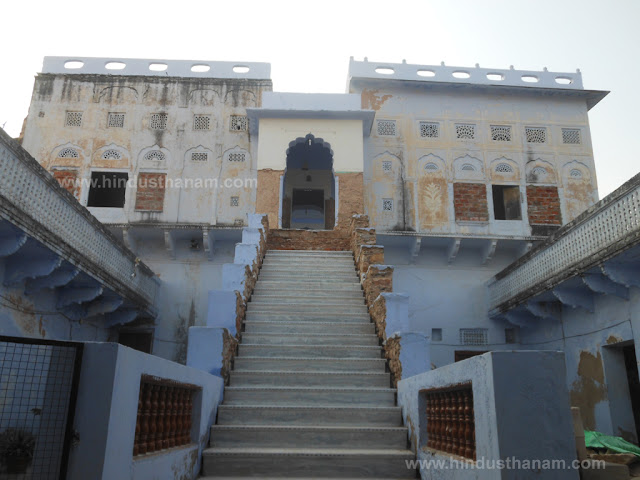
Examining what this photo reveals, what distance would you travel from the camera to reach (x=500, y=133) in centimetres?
1716

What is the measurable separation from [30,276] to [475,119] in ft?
44.0

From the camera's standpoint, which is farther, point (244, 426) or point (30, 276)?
point (30, 276)

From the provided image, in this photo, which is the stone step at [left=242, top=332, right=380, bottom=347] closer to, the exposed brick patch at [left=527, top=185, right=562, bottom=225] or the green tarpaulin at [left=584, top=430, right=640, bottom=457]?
the green tarpaulin at [left=584, top=430, right=640, bottom=457]

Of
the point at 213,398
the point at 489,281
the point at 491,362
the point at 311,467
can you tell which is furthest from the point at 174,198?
the point at 491,362

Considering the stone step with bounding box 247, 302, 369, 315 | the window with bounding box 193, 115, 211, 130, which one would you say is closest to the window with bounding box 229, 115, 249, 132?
the window with bounding box 193, 115, 211, 130

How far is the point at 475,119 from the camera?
679 inches

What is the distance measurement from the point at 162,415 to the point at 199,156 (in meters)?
13.1

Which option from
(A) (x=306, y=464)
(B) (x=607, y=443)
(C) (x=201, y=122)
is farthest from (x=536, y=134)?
(A) (x=306, y=464)

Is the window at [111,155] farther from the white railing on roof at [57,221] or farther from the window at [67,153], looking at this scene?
the white railing on roof at [57,221]

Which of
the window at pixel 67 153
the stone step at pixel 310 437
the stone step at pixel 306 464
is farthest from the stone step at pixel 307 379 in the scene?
the window at pixel 67 153

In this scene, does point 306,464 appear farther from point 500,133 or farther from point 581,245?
point 500,133

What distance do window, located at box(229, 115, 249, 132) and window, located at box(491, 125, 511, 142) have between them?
776 centimetres

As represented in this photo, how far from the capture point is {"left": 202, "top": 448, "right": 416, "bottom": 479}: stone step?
5375 mm

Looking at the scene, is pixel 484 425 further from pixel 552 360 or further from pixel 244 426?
pixel 244 426
